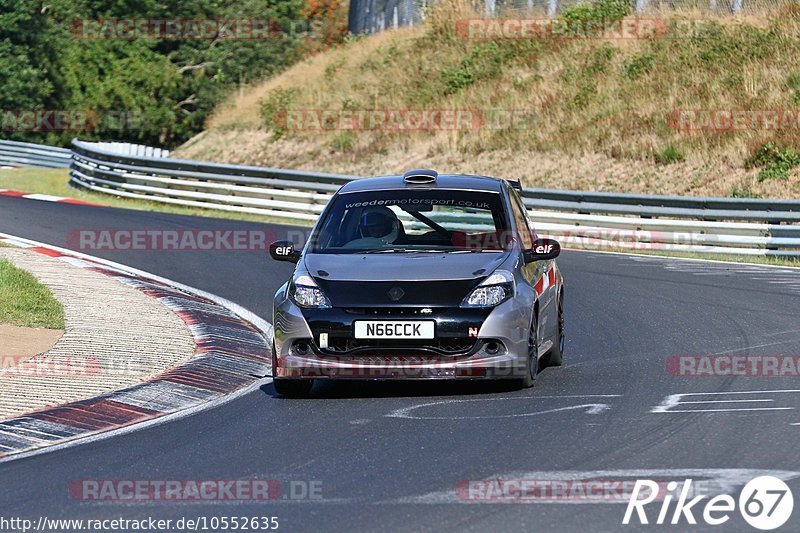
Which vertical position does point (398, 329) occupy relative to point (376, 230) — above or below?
below

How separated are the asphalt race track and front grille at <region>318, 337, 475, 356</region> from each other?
1.21ft

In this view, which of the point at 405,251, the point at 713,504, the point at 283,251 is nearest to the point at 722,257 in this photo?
the point at 405,251

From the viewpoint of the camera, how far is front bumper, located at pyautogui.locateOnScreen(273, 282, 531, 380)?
31.5ft

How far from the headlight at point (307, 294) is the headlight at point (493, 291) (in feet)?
3.33

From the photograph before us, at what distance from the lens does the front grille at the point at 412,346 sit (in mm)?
9602

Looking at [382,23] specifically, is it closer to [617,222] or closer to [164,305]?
[617,222]

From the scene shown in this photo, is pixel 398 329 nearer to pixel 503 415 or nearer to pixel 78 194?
pixel 503 415

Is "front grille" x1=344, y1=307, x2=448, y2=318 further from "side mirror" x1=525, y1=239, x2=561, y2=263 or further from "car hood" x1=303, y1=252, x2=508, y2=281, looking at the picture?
"side mirror" x1=525, y1=239, x2=561, y2=263

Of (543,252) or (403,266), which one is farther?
(543,252)

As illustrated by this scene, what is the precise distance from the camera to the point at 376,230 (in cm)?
1081

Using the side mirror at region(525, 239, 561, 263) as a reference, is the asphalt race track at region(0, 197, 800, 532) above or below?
below

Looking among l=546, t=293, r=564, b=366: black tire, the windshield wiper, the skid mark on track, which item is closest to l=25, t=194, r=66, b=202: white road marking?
l=546, t=293, r=564, b=366: black tire

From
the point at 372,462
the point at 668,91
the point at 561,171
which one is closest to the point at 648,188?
the point at 561,171

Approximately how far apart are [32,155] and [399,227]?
38224 mm
